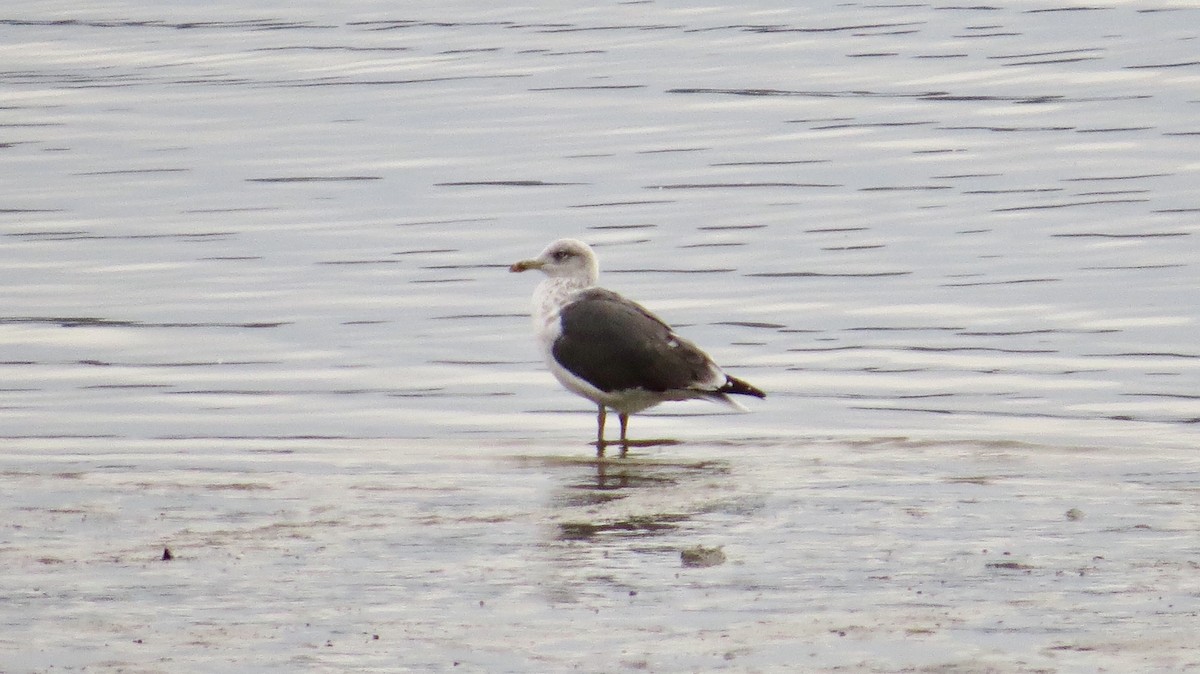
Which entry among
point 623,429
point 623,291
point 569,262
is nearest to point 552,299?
point 569,262

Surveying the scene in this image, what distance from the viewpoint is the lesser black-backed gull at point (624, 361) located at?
424 inches

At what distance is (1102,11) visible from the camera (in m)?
28.3

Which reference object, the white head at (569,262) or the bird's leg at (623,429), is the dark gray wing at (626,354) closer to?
the bird's leg at (623,429)

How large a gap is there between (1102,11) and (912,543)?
72.0 ft

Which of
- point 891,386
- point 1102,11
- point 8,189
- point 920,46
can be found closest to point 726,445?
point 891,386

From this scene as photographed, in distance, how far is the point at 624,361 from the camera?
424 inches

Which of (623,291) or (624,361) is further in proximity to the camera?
(623,291)

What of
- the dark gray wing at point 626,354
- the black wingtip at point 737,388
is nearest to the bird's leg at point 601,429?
the dark gray wing at point 626,354

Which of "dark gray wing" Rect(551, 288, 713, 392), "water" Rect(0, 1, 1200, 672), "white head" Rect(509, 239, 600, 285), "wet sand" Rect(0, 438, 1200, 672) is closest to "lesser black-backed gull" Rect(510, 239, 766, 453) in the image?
"dark gray wing" Rect(551, 288, 713, 392)

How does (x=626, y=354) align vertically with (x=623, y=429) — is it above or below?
above

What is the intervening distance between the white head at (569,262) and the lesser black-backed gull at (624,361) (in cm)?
57

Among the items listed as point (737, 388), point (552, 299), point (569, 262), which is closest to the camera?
point (737, 388)

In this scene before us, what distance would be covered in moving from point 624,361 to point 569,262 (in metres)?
1.20

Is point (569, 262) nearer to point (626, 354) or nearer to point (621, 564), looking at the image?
point (626, 354)
